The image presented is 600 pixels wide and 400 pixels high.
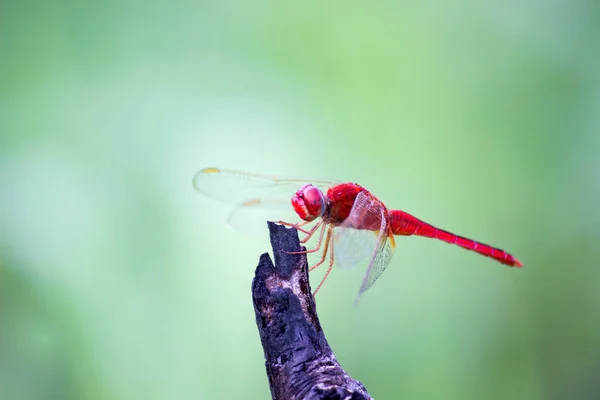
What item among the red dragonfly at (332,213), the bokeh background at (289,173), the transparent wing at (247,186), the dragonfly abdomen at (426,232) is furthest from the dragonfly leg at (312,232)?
the bokeh background at (289,173)

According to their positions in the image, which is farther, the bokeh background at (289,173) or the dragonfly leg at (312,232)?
the bokeh background at (289,173)

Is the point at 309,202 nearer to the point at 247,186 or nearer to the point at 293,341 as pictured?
the point at 247,186

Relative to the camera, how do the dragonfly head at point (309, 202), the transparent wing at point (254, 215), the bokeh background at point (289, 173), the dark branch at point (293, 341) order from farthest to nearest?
the bokeh background at point (289, 173)
the transparent wing at point (254, 215)
the dragonfly head at point (309, 202)
the dark branch at point (293, 341)

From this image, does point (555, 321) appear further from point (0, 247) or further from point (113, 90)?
point (0, 247)

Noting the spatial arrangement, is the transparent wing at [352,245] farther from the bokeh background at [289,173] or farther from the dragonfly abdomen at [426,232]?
the bokeh background at [289,173]

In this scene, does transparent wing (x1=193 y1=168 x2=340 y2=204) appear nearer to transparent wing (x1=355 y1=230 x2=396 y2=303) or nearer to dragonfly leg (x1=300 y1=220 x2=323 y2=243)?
dragonfly leg (x1=300 y1=220 x2=323 y2=243)

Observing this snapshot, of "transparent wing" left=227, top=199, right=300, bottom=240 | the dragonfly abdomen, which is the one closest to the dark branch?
"transparent wing" left=227, top=199, right=300, bottom=240

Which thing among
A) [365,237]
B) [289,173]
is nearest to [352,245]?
[365,237]
